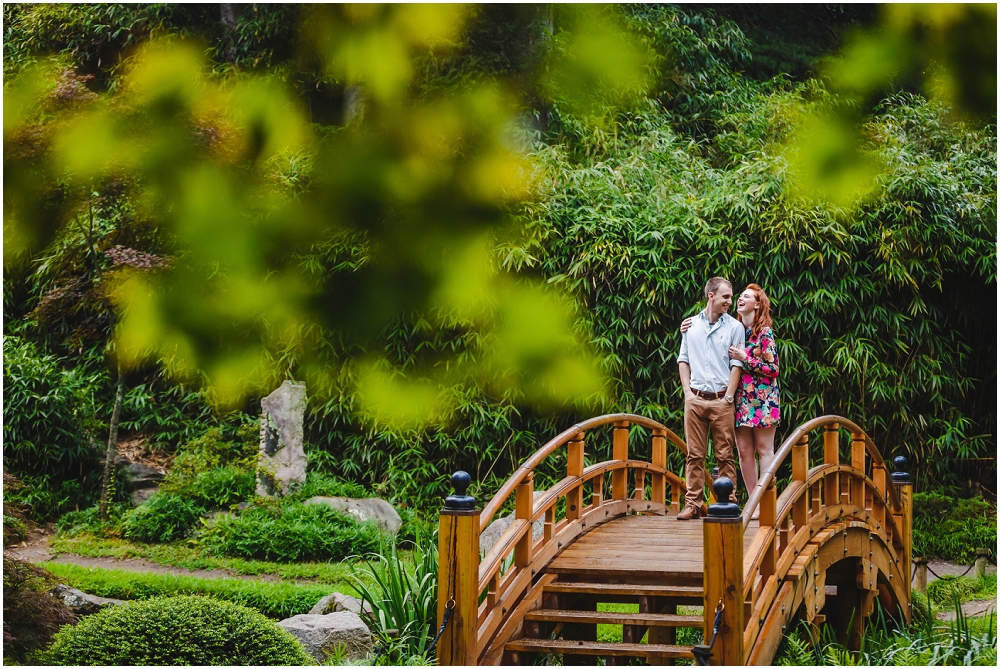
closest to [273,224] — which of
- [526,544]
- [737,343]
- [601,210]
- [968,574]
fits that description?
[526,544]

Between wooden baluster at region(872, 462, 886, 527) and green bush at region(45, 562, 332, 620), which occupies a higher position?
wooden baluster at region(872, 462, 886, 527)

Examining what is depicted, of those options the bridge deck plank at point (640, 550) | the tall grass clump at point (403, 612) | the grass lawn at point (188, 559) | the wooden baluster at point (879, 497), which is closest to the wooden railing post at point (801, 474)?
the bridge deck plank at point (640, 550)

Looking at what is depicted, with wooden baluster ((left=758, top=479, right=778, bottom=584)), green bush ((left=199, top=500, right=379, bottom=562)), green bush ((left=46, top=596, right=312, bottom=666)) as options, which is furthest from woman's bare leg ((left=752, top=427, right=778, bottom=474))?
green bush ((left=199, top=500, right=379, bottom=562))

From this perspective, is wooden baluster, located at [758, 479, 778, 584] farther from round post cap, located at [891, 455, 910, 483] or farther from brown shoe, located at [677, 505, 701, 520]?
round post cap, located at [891, 455, 910, 483]

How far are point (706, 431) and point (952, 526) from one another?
4318mm

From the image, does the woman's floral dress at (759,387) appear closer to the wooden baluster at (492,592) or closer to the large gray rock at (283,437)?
the wooden baluster at (492,592)

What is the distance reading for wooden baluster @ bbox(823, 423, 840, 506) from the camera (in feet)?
15.7

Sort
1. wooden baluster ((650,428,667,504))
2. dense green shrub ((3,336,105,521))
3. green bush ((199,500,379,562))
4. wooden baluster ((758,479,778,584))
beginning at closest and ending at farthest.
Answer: wooden baluster ((758,479,778,584))
wooden baluster ((650,428,667,504))
green bush ((199,500,379,562))
dense green shrub ((3,336,105,521))

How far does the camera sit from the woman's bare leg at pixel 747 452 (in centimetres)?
466

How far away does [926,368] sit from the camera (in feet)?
26.3

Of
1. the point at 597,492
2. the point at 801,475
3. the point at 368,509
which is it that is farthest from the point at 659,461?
the point at 368,509

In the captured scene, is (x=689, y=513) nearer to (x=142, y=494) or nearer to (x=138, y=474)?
(x=142, y=494)

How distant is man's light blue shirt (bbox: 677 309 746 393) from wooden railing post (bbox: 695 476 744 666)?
3.75ft

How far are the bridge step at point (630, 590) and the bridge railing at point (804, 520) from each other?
0.27 meters
